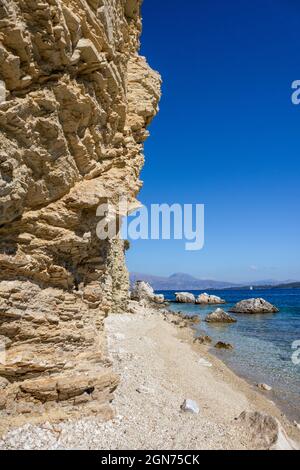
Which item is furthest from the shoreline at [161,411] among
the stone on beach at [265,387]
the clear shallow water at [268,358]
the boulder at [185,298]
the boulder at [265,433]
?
the boulder at [185,298]

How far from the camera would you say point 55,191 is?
9.05m

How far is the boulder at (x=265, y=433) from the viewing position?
788 centimetres

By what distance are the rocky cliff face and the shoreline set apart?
720 mm

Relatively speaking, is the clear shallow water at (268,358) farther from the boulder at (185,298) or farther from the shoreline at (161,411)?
the boulder at (185,298)

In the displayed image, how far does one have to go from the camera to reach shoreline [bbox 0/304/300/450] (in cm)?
823

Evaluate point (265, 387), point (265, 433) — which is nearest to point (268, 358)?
point (265, 387)

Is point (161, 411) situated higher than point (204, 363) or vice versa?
point (161, 411)

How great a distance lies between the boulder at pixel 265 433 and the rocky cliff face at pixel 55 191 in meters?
3.83

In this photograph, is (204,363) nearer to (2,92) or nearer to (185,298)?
(2,92)

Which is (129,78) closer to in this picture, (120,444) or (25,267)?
(25,267)

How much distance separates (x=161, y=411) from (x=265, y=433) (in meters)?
3.59

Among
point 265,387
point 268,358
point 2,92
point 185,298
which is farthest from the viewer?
point 185,298
